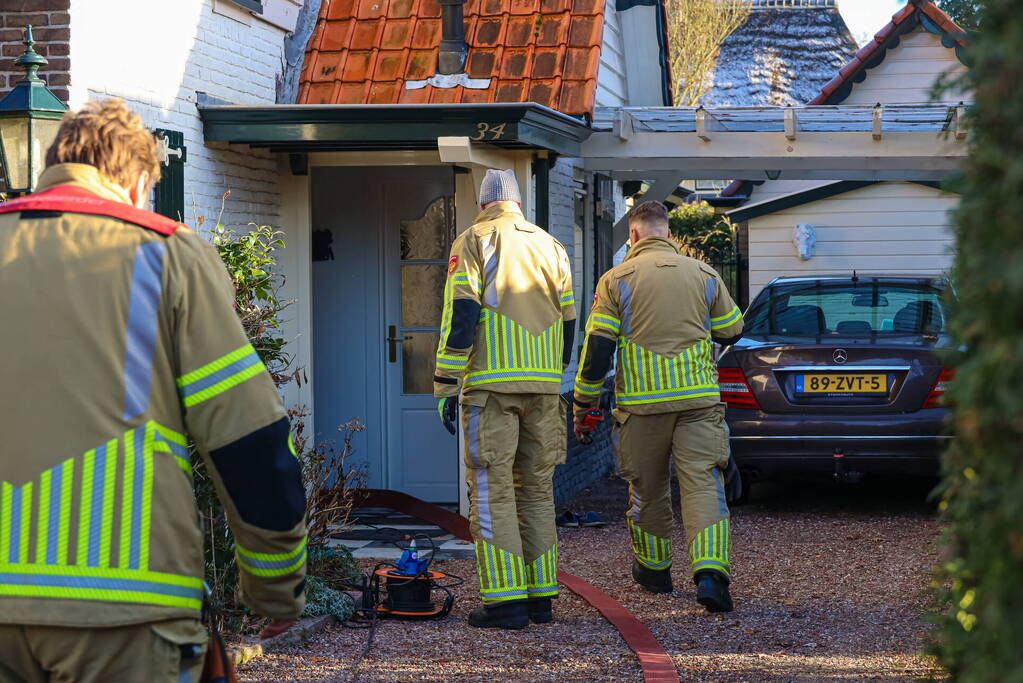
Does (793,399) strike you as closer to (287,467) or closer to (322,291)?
(322,291)

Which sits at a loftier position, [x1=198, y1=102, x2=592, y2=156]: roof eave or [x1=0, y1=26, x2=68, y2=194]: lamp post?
[x1=198, y1=102, x2=592, y2=156]: roof eave

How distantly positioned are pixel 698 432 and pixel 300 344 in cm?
331

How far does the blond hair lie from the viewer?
8.71ft

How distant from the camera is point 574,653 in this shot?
17.7 feet

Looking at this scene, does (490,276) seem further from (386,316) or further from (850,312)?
(850,312)

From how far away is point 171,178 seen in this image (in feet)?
22.9

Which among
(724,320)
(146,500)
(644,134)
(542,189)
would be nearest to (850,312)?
(644,134)

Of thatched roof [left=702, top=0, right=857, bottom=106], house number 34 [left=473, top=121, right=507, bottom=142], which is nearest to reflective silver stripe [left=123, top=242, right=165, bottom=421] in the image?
house number 34 [left=473, top=121, right=507, bottom=142]

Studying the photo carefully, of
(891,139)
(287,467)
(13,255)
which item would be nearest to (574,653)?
(287,467)

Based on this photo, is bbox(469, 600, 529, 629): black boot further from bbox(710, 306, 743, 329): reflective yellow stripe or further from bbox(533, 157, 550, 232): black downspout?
bbox(533, 157, 550, 232): black downspout

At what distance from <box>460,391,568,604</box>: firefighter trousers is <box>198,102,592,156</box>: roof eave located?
2.01m

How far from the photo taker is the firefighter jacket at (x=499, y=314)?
5738 mm

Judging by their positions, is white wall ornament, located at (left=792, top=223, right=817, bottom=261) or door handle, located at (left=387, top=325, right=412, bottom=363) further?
white wall ornament, located at (left=792, top=223, right=817, bottom=261)

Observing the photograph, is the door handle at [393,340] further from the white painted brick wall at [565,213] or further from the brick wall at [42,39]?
the brick wall at [42,39]
